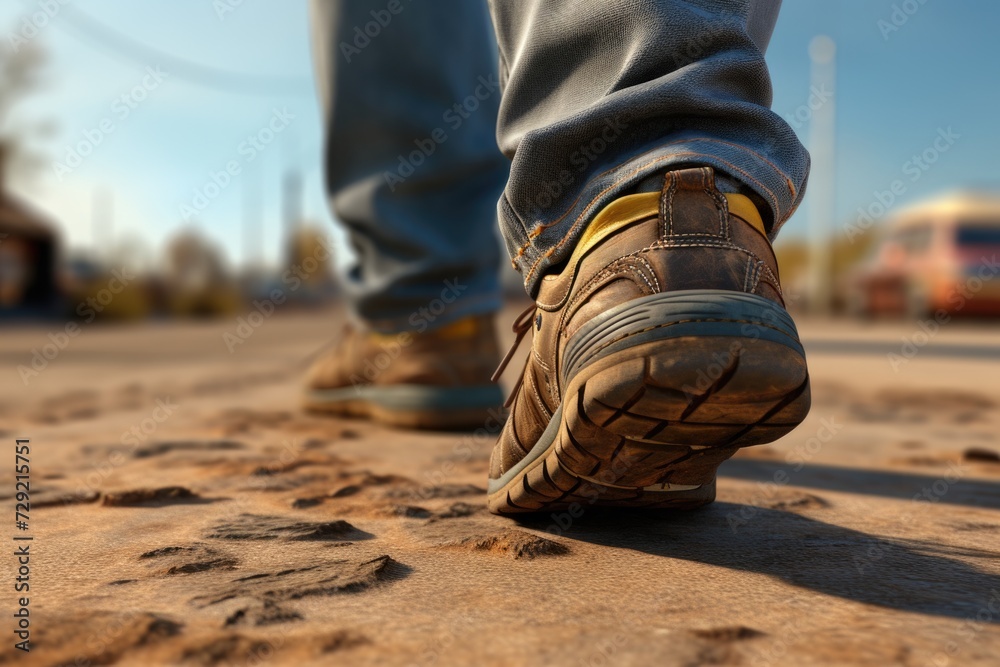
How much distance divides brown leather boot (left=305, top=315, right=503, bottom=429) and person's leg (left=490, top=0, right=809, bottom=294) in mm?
920

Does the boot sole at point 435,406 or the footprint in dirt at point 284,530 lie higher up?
the boot sole at point 435,406

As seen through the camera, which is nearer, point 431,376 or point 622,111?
point 622,111

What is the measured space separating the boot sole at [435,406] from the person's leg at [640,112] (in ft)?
3.02

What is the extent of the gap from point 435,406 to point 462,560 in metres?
1.01

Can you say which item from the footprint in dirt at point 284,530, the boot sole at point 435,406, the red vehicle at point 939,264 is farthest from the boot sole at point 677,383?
the red vehicle at point 939,264

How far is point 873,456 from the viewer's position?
5.63 feet

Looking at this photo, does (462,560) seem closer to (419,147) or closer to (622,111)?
(622,111)

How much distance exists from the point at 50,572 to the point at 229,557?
0.59 ft

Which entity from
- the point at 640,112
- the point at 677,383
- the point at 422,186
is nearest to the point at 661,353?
the point at 677,383

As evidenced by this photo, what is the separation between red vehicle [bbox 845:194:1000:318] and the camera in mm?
8891

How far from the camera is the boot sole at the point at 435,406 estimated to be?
1.90 meters

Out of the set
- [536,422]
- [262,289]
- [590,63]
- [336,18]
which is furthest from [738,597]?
[262,289]

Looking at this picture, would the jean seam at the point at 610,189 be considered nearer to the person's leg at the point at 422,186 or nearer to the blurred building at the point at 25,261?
the person's leg at the point at 422,186

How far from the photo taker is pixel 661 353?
78cm
